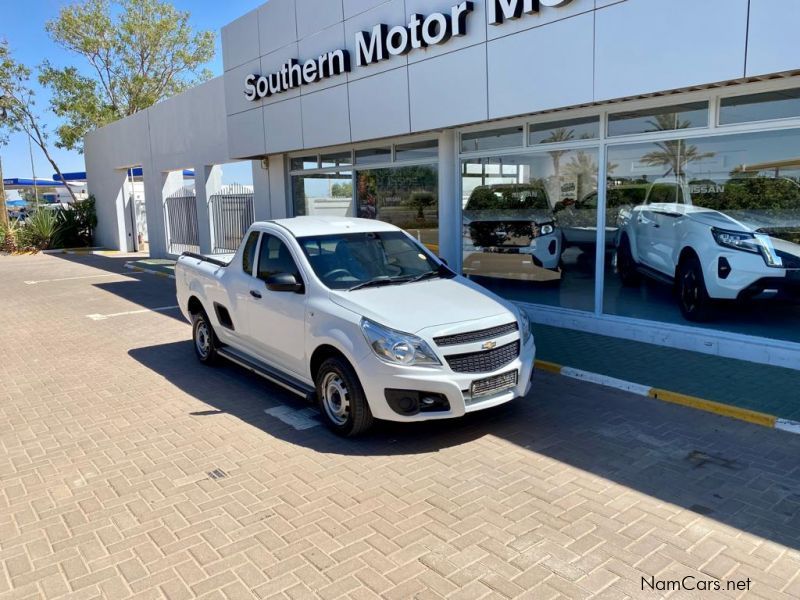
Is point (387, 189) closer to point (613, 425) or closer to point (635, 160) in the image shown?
point (635, 160)

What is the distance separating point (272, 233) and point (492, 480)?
135 inches

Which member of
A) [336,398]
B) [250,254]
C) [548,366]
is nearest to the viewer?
[336,398]

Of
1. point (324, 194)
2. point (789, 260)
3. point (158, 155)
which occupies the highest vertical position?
point (158, 155)

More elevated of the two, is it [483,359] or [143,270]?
[483,359]

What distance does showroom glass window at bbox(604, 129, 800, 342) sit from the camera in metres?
6.86

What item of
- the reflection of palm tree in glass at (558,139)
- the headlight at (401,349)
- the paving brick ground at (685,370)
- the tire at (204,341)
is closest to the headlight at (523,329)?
the headlight at (401,349)

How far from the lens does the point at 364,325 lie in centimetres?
484

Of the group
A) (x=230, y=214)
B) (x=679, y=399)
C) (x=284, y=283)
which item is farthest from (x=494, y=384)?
(x=230, y=214)

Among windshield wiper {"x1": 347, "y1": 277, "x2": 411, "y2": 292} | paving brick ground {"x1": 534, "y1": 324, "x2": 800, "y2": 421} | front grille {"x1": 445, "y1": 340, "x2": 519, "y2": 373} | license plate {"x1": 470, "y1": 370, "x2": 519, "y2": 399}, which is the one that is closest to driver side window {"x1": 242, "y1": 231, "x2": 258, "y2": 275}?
windshield wiper {"x1": 347, "y1": 277, "x2": 411, "y2": 292}

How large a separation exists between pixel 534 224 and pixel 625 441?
17.2ft

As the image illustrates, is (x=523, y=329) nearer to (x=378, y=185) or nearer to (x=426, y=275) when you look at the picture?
(x=426, y=275)

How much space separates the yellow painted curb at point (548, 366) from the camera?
6977 millimetres

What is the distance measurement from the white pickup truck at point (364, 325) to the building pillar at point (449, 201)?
408 centimetres

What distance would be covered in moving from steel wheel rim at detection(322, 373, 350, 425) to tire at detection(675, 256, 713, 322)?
16.6 feet
